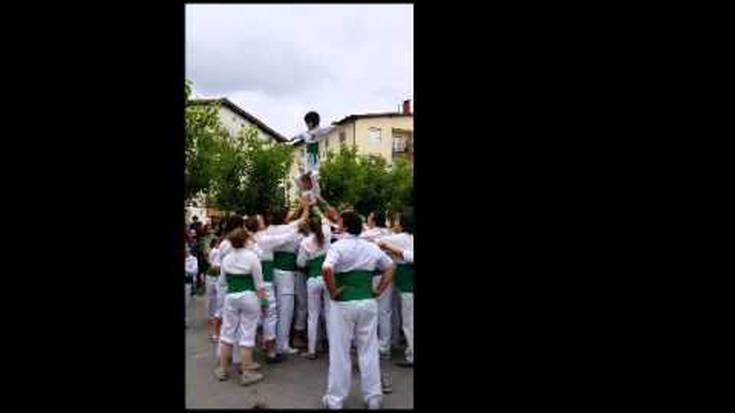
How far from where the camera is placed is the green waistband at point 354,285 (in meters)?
5.85

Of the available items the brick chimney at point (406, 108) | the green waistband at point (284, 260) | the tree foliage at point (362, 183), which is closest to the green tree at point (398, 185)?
the tree foliage at point (362, 183)

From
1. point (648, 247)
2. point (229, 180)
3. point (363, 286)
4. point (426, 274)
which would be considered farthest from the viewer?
point (229, 180)

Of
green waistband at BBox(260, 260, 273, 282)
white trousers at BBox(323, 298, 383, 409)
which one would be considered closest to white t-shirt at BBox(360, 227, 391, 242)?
green waistband at BBox(260, 260, 273, 282)

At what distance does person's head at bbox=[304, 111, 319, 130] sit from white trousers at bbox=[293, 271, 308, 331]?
2.16 m

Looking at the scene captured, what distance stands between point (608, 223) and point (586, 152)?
0.31m

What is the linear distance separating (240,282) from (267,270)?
38.6 inches

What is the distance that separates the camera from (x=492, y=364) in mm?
2789

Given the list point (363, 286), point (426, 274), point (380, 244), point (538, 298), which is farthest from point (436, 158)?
point (380, 244)

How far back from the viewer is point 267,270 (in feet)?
26.2

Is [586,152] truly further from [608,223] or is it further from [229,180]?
[229,180]

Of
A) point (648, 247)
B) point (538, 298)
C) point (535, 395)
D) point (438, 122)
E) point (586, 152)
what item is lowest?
point (535, 395)

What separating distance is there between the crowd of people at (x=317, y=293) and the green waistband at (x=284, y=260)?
0.04 feet

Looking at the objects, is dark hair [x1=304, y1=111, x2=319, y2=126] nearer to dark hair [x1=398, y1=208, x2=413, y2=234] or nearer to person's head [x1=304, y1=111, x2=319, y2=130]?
person's head [x1=304, y1=111, x2=319, y2=130]

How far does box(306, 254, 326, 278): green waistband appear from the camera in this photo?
25.5 feet
